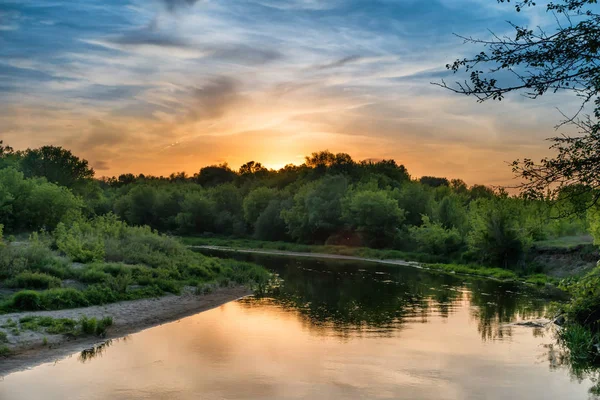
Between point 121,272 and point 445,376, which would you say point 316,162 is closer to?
point 121,272

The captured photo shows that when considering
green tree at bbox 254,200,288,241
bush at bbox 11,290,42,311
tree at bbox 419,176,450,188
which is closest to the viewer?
bush at bbox 11,290,42,311

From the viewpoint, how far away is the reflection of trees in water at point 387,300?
2870 cm

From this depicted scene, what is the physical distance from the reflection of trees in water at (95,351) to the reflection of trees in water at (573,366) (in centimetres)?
1538

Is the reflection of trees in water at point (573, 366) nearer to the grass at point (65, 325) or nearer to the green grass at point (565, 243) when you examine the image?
the grass at point (65, 325)

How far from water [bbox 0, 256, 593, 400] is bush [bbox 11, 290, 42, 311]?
4.42 metres

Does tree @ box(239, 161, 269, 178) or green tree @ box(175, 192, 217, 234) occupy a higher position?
tree @ box(239, 161, 269, 178)

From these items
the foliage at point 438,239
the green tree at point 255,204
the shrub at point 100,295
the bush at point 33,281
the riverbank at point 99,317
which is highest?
the green tree at point 255,204

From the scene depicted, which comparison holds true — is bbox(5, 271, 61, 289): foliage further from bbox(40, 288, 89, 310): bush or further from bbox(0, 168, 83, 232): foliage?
bbox(0, 168, 83, 232): foliage

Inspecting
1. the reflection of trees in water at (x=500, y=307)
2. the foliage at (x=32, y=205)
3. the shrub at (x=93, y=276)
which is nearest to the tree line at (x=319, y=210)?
the foliage at (x=32, y=205)

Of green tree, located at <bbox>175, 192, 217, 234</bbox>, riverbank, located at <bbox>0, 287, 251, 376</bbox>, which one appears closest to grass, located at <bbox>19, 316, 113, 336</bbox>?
riverbank, located at <bbox>0, 287, 251, 376</bbox>

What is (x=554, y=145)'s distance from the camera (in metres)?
12.2

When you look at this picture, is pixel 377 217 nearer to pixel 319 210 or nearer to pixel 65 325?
pixel 319 210

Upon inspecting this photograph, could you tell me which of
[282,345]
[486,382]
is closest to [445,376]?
[486,382]

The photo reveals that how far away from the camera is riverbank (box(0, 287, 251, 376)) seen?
63.6ft
